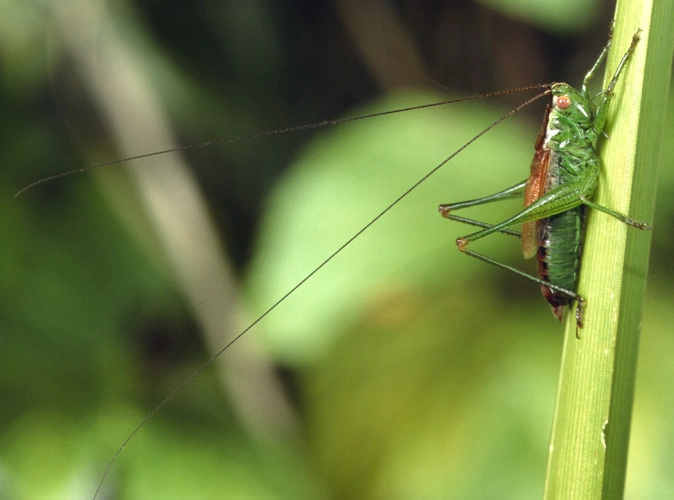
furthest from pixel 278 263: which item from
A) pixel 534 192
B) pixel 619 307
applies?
pixel 619 307

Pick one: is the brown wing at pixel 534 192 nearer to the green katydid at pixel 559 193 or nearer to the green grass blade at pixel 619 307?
the green katydid at pixel 559 193

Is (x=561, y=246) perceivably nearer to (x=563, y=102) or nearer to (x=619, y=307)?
(x=563, y=102)

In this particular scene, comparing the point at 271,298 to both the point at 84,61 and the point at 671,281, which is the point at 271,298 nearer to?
the point at 671,281

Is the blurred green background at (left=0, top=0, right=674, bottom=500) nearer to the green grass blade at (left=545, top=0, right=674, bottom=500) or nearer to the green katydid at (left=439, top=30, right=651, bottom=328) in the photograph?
the green katydid at (left=439, top=30, right=651, bottom=328)

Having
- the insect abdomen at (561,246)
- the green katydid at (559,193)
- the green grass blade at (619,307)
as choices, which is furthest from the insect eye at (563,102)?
the green grass blade at (619,307)

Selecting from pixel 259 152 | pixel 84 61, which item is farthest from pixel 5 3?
pixel 259 152

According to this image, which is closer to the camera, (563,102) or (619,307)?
(619,307)
